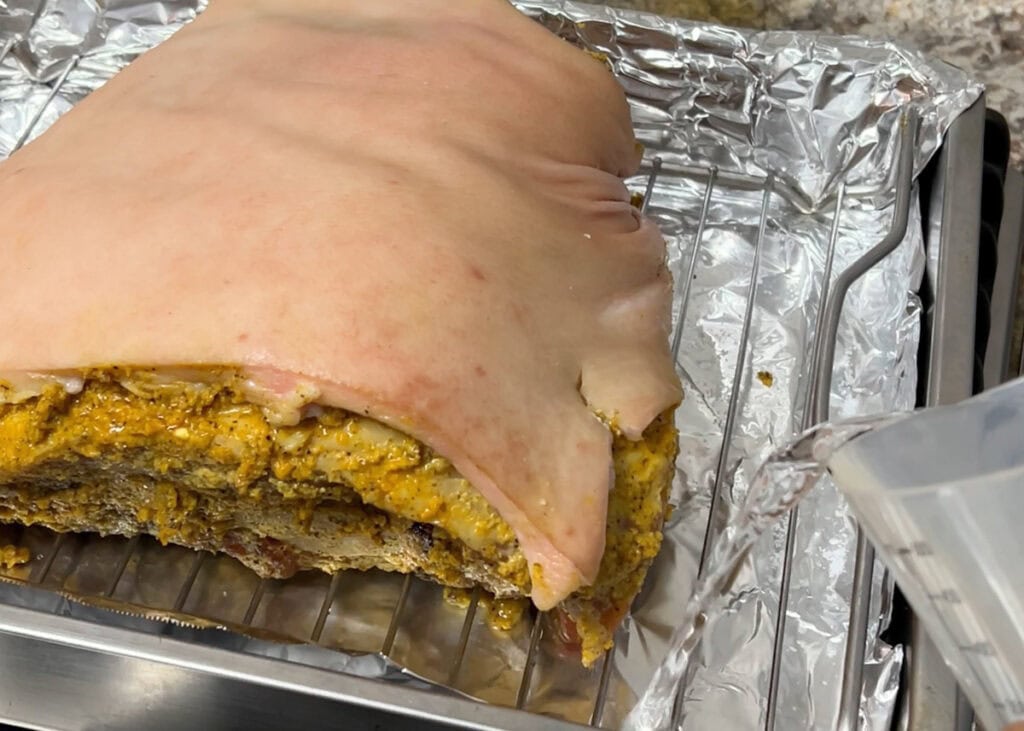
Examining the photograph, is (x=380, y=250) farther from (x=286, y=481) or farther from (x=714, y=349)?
(x=714, y=349)

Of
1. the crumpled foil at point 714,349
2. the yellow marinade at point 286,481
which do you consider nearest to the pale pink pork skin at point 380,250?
the yellow marinade at point 286,481

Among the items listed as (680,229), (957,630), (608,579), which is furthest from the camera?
(680,229)

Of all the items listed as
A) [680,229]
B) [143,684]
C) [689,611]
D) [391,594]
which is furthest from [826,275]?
[143,684]

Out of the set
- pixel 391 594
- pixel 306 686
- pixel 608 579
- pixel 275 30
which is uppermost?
pixel 275 30

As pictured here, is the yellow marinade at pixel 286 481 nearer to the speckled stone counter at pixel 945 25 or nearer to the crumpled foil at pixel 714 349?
the crumpled foil at pixel 714 349

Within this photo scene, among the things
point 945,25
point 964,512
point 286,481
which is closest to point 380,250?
point 286,481

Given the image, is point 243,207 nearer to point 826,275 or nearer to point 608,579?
point 608,579

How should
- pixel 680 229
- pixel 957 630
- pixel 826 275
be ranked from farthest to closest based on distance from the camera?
pixel 680 229 → pixel 826 275 → pixel 957 630

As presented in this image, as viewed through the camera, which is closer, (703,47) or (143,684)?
(143,684)
